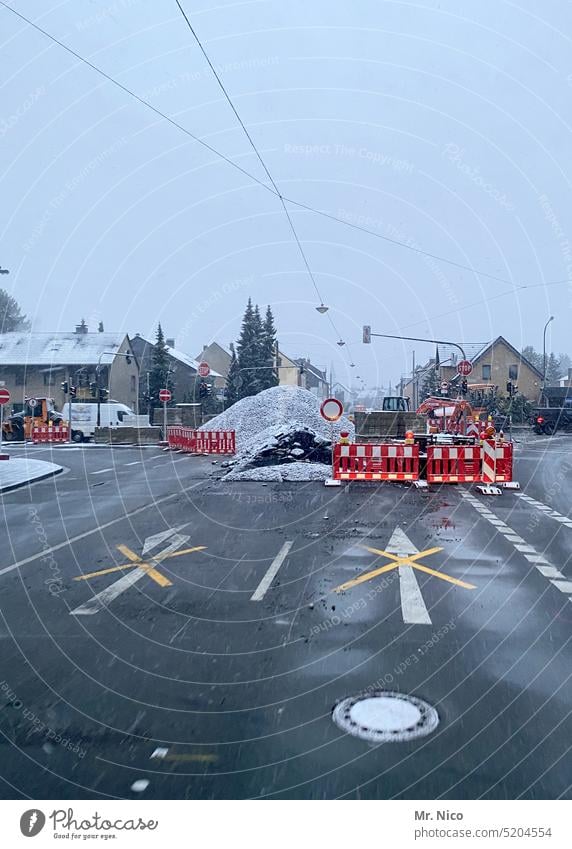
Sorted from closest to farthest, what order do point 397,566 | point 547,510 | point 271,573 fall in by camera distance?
point 271,573
point 397,566
point 547,510

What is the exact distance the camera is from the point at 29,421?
40062mm

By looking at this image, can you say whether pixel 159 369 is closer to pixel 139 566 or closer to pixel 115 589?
pixel 139 566

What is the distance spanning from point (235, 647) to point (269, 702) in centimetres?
99

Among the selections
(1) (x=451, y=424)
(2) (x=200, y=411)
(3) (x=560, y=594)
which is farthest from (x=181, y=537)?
(2) (x=200, y=411)

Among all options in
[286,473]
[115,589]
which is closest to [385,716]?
[115,589]

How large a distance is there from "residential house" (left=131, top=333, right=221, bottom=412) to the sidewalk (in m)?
43.7

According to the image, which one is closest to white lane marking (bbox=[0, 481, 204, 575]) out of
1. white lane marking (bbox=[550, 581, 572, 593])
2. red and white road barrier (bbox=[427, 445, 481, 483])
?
red and white road barrier (bbox=[427, 445, 481, 483])

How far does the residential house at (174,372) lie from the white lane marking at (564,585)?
60907 mm

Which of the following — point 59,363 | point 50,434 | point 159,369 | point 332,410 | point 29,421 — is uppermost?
point 59,363

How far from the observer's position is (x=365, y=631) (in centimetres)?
526

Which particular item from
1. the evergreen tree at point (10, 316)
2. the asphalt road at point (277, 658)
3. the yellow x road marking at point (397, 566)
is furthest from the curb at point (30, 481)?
the evergreen tree at point (10, 316)

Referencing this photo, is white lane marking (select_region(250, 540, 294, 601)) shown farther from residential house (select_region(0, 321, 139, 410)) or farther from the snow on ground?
residential house (select_region(0, 321, 139, 410))

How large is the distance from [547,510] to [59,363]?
56328 millimetres
